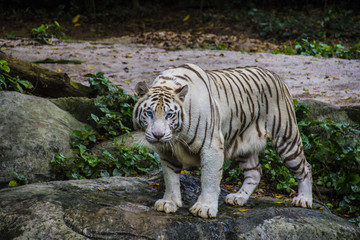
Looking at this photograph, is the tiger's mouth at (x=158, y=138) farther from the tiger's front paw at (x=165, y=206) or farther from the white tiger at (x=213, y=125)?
the tiger's front paw at (x=165, y=206)

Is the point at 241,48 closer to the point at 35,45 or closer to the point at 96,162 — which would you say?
the point at 35,45

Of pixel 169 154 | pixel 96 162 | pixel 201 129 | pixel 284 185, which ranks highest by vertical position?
pixel 201 129

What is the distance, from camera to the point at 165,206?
3.83 metres

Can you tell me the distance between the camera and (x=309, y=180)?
4.67 meters

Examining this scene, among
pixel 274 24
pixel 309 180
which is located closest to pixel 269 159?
pixel 309 180

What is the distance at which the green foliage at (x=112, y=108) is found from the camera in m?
6.23

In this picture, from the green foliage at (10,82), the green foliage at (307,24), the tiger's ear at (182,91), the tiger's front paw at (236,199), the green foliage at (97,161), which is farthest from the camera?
the green foliage at (307,24)

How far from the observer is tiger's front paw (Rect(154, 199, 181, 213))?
3822 millimetres

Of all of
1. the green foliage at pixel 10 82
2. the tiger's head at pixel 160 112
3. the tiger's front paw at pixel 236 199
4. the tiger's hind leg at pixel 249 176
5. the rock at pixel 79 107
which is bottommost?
the tiger's front paw at pixel 236 199

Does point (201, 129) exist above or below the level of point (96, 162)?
above

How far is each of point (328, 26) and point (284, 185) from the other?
9857mm

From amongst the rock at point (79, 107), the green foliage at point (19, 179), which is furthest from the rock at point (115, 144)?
the green foliage at point (19, 179)

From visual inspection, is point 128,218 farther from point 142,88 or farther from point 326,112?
point 326,112

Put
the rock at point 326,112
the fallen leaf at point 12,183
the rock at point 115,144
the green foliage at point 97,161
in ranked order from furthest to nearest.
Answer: the rock at point 326,112
the rock at point 115,144
the green foliage at point 97,161
the fallen leaf at point 12,183
